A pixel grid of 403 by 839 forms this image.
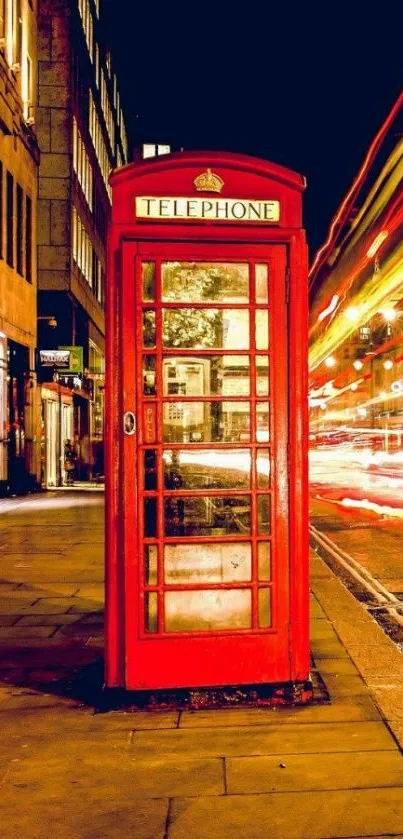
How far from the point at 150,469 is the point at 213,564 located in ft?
2.27

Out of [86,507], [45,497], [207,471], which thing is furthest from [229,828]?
[45,497]

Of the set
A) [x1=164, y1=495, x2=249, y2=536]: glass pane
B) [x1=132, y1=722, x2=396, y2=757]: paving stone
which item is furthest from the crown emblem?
[x1=132, y1=722, x2=396, y2=757]: paving stone

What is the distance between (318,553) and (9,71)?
14.4m

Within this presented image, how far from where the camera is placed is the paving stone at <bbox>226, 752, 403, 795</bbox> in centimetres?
345

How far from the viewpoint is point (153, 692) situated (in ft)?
14.7

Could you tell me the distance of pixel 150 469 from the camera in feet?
14.7

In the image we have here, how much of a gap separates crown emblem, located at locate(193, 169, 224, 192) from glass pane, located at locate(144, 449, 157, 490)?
1566 millimetres

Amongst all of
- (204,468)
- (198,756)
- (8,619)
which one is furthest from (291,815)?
(8,619)

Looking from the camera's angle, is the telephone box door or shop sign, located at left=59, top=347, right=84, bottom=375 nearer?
the telephone box door

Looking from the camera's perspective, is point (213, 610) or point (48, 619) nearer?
point (213, 610)

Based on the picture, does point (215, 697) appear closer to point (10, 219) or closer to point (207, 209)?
point (207, 209)

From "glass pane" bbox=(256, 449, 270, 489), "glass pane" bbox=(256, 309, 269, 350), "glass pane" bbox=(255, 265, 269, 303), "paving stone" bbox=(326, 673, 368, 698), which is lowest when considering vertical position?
"paving stone" bbox=(326, 673, 368, 698)

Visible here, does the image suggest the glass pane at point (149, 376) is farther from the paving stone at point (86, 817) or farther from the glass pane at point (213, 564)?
the paving stone at point (86, 817)

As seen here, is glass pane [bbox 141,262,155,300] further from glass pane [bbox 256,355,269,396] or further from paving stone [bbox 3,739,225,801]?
paving stone [bbox 3,739,225,801]
